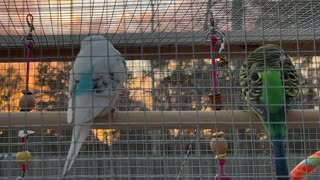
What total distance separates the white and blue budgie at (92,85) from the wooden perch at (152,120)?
0.03 metres

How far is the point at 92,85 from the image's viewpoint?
112 centimetres

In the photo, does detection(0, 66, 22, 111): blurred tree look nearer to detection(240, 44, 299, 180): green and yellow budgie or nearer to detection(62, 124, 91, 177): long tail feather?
detection(62, 124, 91, 177): long tail feather

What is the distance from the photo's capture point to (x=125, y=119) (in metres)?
1.10

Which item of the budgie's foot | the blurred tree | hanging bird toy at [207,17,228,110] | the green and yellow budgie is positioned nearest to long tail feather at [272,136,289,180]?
the green and yellow budgie

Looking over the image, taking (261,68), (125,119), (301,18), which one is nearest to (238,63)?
(301,18)

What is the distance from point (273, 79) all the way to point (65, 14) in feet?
2.00

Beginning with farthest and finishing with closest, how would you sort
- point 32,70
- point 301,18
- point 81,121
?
point 32,70 → point 301,18 → point 81,121

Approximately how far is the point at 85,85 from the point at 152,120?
0.19 meters

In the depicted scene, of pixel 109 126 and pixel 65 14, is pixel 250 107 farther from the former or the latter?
pixel 65 14

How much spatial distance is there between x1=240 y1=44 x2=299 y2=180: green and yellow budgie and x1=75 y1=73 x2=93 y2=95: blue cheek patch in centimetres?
40

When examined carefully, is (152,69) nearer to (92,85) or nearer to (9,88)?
(92,85)

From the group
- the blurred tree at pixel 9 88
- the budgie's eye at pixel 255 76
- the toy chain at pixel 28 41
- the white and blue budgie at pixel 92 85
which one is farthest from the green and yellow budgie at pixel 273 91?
the blurred tree at pixel 9 88

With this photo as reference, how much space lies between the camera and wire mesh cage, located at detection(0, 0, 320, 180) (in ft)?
3.61

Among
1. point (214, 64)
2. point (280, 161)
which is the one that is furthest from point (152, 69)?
point (280, 161)
